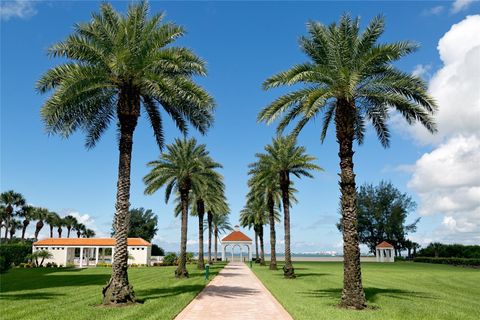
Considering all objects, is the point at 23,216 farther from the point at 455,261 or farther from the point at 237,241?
the point at 455,261

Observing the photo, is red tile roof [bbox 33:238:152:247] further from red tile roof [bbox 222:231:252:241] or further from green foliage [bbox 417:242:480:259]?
green foliage [bbox 417:242:480:259]

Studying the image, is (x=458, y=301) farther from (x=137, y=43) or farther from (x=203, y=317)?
(x=137, y=43)

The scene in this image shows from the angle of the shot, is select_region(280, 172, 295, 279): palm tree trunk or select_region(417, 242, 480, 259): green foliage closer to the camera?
select_region(280, 172, 295, 279): palm tree trunk

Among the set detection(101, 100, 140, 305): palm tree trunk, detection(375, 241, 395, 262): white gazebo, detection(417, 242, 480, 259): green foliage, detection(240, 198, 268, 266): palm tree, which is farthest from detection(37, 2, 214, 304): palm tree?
detection(375, 241, 395, 262): white gazebo

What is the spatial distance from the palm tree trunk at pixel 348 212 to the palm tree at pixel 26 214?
65645 mm

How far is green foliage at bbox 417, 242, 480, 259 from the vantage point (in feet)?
217

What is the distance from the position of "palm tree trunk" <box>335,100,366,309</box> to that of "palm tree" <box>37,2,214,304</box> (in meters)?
5.70

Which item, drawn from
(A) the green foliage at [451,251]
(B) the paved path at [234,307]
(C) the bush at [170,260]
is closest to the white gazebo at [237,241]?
(C) the bush at [170,260]

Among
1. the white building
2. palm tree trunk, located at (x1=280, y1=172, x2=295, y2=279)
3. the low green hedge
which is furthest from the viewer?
the white building

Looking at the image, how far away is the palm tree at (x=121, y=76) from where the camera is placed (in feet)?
55.2

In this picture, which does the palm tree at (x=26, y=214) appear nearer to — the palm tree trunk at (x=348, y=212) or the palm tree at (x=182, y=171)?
the palm tree at (x=182, y=171)

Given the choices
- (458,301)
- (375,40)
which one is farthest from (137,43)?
(458,301)

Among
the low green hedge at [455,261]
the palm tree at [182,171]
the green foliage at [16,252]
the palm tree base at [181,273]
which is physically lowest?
the low green hedge at [455,261]

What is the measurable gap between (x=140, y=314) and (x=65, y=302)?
5232mm
